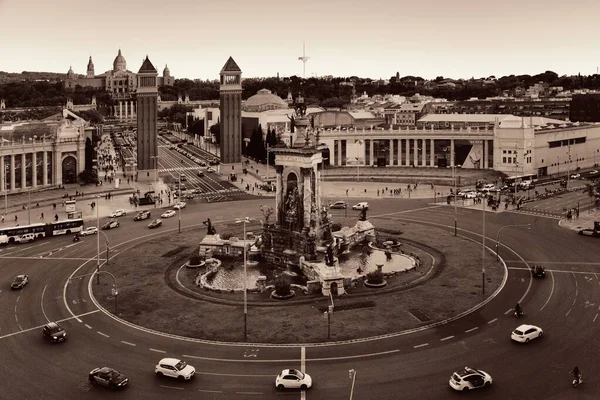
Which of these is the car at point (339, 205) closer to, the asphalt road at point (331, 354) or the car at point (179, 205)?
the car at point (179, 205)

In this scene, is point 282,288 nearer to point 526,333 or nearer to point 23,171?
point 526,333

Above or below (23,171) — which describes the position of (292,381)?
below

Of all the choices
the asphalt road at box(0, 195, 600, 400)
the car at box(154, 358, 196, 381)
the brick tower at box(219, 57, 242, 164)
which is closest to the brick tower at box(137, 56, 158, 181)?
the brick tower at box(219, 57, 242, 164)

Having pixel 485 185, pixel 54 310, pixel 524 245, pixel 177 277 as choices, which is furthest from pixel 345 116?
pixel 54 310

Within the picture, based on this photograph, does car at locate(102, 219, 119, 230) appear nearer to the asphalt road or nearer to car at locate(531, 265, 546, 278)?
the asphalt road

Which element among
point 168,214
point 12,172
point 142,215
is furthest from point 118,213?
point 12,172

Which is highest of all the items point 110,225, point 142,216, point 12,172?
point 12,172

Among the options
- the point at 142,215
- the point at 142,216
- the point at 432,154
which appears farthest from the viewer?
the point at 432,154
